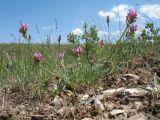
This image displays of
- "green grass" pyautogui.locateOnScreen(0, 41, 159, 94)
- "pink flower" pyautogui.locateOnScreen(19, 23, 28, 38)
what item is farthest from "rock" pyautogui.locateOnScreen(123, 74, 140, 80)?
"pink flower" pyautogui.locateOnScreen(19, 23, 28, 38)

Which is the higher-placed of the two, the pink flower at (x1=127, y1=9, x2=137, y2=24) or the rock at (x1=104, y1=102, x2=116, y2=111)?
the pink flower at (x1=127, y1=9, x2=137, y2=24)

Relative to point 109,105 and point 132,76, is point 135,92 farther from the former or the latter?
point 132,76

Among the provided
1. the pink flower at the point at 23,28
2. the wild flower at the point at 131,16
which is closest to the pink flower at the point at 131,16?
the wild flower at the point at 131,16

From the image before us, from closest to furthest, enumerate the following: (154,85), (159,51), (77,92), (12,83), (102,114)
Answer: (102,114) → (154,85) → (77,92) → (12,83) → (159,51)

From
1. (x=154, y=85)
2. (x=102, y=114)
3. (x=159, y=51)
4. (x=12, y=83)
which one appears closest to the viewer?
(x=102, y=114)

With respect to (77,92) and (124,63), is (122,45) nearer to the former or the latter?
(124,63)

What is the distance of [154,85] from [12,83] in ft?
5.93

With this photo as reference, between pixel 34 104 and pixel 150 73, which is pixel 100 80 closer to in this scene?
pixel 150 73

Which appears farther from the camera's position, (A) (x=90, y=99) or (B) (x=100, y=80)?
(B) (x=100, y=80)

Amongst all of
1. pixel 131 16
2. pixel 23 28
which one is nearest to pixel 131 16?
pixel 131 16

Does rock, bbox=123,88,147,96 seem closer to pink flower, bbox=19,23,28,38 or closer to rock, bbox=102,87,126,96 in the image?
rock, bbox=102,87,126,96

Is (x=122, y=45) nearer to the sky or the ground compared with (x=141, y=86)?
nearer to the sky

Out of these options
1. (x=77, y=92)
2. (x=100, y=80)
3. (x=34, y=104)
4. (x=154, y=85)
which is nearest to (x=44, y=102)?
(x=34, y=104)

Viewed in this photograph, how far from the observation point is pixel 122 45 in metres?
5.96
